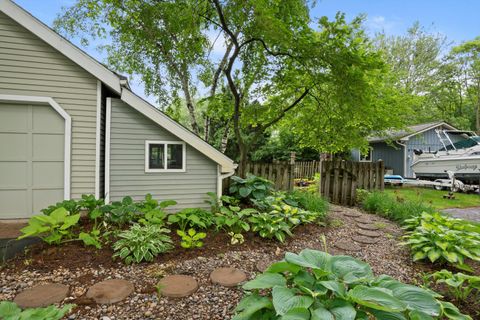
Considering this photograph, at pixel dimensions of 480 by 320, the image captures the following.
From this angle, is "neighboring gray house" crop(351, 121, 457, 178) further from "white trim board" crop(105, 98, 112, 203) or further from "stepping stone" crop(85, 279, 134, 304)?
"stepping stone" crop(85, 279, 134, 304)

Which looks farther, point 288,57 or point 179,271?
point 288,57

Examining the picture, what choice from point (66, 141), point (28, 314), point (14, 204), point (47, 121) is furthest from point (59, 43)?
point (28, 314)

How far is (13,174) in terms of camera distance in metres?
4.60

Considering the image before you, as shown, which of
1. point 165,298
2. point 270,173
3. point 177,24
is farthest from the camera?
point 270,173

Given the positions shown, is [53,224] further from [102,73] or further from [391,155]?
[391,155]

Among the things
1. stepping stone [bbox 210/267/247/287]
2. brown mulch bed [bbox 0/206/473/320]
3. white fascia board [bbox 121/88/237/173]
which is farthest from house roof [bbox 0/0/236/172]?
stepping stone [bbox 210/267/247/287]

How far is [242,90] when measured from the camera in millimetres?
7219

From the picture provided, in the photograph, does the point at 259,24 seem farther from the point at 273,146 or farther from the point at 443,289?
the point at 273,146

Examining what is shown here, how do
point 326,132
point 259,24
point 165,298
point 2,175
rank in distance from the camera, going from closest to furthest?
point 165,298 → point 2,175 → point 259,24 → point 326,132

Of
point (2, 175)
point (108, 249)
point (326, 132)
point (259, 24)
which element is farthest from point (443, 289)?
point (2, 175)

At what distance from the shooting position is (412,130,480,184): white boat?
11.1 meters

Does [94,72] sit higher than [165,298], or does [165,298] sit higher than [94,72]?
[94,72]

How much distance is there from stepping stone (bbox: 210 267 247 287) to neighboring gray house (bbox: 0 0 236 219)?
277 centimetres

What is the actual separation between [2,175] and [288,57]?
642 centimetres
